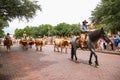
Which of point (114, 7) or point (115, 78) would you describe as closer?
point (115, 78)

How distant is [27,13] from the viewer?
107 feet

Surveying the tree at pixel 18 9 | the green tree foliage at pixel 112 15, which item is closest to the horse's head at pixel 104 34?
the tree at pixel 18 9

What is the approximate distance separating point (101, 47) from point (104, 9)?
1138 centimetres

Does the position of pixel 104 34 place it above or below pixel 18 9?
below

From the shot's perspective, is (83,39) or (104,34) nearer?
(104,34)

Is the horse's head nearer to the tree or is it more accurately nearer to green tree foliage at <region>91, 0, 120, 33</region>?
the tree

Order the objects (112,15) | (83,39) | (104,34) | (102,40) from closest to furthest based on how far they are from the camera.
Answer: (104,34), (83,39), (102,40), (112,15)

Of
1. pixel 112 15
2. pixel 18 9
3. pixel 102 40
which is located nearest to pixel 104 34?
pixel 102 40

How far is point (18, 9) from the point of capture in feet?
103

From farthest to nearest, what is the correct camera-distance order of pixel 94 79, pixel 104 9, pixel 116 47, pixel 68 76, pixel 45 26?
1. pixel 45 26
2. pixel 104 9
3. pixel 116 47
4. pixel 68 76
5. pixel 94 79

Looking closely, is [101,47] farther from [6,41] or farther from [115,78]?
[115,78]

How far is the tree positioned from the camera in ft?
99.7

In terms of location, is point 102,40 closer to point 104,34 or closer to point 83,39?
point 83,39

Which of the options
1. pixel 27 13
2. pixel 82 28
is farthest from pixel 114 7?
pixel 82 28
